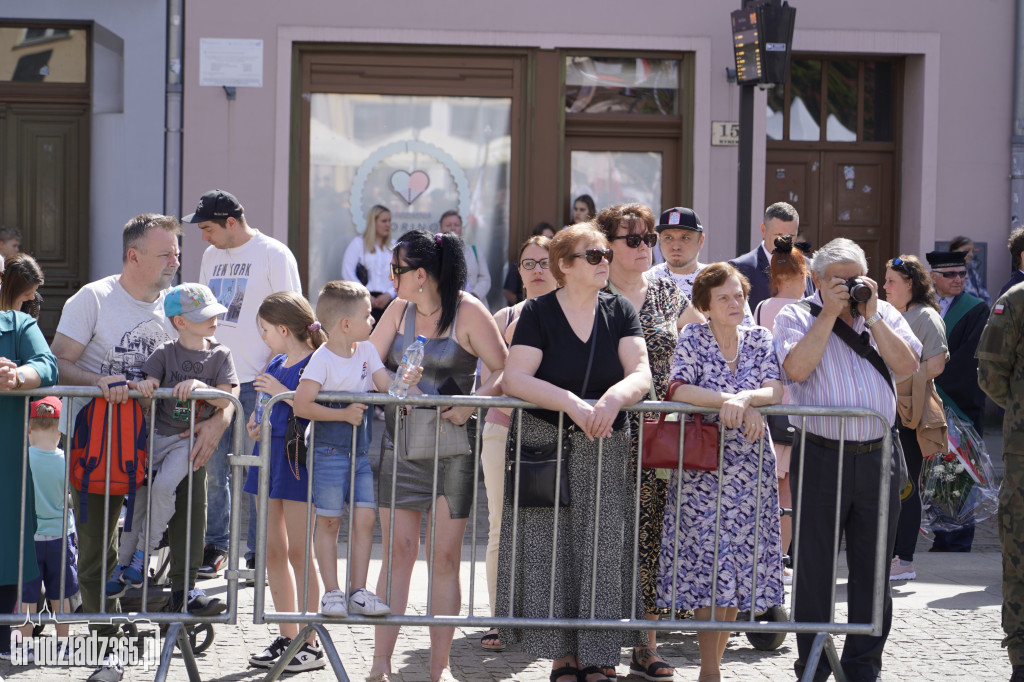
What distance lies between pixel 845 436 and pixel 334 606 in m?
2.20

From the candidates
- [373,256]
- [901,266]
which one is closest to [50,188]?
[373,256]

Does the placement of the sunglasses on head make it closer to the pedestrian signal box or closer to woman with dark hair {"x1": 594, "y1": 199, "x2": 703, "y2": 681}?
woman with dark hair {"x1": 594, "y1": 199, "x2": 703, "y2": 681}

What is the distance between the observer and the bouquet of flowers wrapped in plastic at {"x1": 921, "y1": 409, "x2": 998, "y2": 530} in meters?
7.91

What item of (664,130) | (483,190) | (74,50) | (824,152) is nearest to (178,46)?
(74,50)

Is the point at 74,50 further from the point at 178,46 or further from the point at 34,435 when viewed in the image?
the point at 34,435

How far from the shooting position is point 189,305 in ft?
17.5

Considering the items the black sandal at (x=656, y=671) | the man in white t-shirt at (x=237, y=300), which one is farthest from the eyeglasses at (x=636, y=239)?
the man in white t-shirt at (x=237, y=300)

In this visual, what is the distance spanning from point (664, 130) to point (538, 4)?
175 centimetres

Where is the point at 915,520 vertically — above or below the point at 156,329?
below

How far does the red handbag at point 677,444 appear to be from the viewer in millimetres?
5027

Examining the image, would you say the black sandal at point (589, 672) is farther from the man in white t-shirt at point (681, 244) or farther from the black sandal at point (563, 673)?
the man in white t-shirt at point (681, 244)

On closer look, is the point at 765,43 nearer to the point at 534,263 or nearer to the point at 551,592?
the point at 534,263

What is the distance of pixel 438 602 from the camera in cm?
530

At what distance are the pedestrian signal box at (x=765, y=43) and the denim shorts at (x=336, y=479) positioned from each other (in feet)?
18.6
